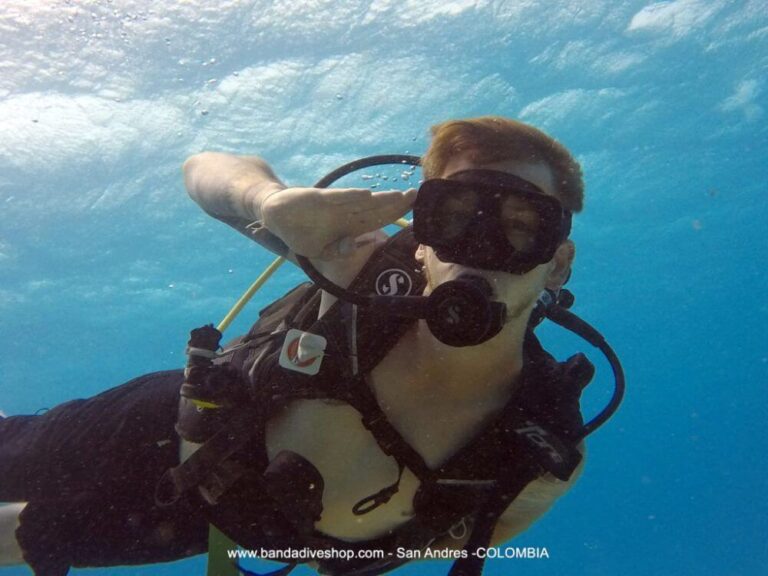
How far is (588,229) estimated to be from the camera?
25688mm

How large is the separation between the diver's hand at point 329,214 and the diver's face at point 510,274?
1.40 ft

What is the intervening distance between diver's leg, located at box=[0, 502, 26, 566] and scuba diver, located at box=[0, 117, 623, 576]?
0.01 metres

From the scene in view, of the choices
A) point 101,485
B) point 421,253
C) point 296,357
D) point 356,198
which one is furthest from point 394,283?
point 101,485

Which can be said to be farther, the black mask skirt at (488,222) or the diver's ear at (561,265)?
the diver's ear at (561,265)

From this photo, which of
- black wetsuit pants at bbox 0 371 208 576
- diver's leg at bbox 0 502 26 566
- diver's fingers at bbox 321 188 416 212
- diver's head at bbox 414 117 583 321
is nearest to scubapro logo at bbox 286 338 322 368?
diver's head at bbox 414 117 583 321

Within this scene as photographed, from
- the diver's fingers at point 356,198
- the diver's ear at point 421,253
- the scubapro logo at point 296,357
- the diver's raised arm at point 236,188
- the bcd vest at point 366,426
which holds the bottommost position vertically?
the bcd vest at point 366,426

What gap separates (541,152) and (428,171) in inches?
23.1

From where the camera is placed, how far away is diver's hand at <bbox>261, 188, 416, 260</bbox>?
2260mm

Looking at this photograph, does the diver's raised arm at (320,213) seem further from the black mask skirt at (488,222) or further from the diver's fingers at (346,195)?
the black mask skirt at (488,222)

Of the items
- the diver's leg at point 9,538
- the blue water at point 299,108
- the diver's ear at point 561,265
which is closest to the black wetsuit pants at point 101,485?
the diver's leg at point 9,538

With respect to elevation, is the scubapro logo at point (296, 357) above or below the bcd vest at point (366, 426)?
above

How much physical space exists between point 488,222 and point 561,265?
78 cm

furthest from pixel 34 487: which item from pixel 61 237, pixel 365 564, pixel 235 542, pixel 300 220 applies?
pixel 61 237

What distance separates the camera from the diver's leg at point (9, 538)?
3.81 metres
